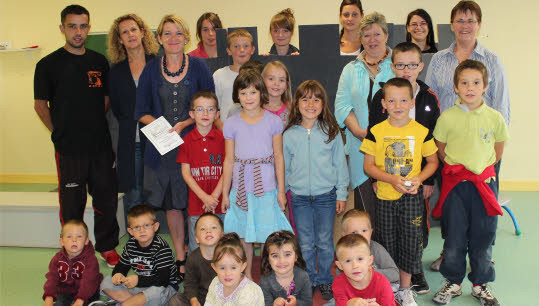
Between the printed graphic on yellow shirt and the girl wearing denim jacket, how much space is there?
29 centimetres

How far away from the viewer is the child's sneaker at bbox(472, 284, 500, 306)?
2.64 meters

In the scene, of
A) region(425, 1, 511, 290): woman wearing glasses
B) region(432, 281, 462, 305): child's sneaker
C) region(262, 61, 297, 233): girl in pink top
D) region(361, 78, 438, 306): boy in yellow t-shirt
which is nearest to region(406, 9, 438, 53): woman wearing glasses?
region(425, 1, 511, 290): woman wearing glasses

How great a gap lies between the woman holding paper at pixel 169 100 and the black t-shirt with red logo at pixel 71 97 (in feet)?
1.51

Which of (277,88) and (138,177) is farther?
(138,177)

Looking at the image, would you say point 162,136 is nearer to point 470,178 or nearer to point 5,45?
point 470,178

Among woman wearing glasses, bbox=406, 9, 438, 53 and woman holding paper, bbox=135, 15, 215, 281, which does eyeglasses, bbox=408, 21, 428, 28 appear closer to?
woman wearing glasses, bbox=406, 9, 438, 53

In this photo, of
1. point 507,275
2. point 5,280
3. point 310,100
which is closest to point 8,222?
point 5,280

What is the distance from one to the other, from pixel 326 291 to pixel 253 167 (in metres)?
0.89

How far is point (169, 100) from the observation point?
2971 millimetres

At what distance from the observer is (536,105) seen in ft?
17.3

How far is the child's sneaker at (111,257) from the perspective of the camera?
342cm

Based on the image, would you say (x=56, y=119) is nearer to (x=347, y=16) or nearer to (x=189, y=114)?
(x=189, y=114)

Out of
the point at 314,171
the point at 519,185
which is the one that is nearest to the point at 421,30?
the point at 314,171

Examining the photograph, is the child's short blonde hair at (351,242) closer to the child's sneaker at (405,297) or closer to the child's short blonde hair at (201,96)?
the child's sneaker at (405,297)
